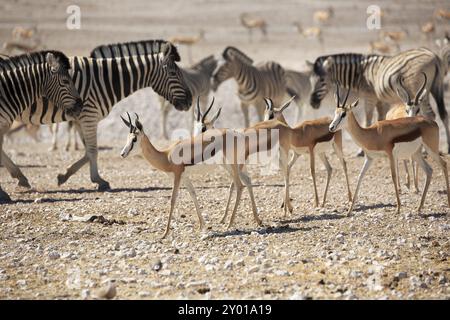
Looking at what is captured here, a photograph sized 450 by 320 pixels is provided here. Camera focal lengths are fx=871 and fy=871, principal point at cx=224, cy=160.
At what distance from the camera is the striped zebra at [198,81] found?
66.4 ft

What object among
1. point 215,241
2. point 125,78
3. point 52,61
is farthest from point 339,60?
point 215,241

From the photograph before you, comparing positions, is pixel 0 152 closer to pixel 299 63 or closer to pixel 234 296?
pixel 234 296

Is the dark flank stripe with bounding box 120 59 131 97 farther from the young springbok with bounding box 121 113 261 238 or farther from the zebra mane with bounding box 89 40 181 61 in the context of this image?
the young springbok with bounding box 121 113 261 238

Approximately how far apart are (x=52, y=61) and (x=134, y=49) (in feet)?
5.34

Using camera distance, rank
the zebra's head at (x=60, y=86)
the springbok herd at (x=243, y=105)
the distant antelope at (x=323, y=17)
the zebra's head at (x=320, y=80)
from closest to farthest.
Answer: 1. the springbok herd at (x=243, y=105)
2. the zebra's head at (x=60, y=86)
3. the zebra's head at (x=320, y=80)
4. the distant antelope at (x=323, y=17)

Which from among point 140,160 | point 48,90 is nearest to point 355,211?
point 48,90

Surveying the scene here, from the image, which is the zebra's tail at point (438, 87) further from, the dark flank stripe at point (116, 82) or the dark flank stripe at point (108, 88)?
the dark flank stripe at point (108, 88)

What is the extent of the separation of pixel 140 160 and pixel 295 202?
5.99 metres

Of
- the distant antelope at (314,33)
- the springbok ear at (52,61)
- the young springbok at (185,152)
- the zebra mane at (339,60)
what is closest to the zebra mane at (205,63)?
the zebra mane at (339,60)

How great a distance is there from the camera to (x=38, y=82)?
512 inches

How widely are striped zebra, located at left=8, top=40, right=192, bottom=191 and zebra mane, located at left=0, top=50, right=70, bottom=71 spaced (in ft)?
2.32

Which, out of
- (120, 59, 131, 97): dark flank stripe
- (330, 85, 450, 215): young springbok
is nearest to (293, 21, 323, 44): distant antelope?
(120, 59, 131, 97): dark flank stripe

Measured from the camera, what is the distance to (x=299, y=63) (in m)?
28.0

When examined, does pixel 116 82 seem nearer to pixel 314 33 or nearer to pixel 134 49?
pixel 134 49
